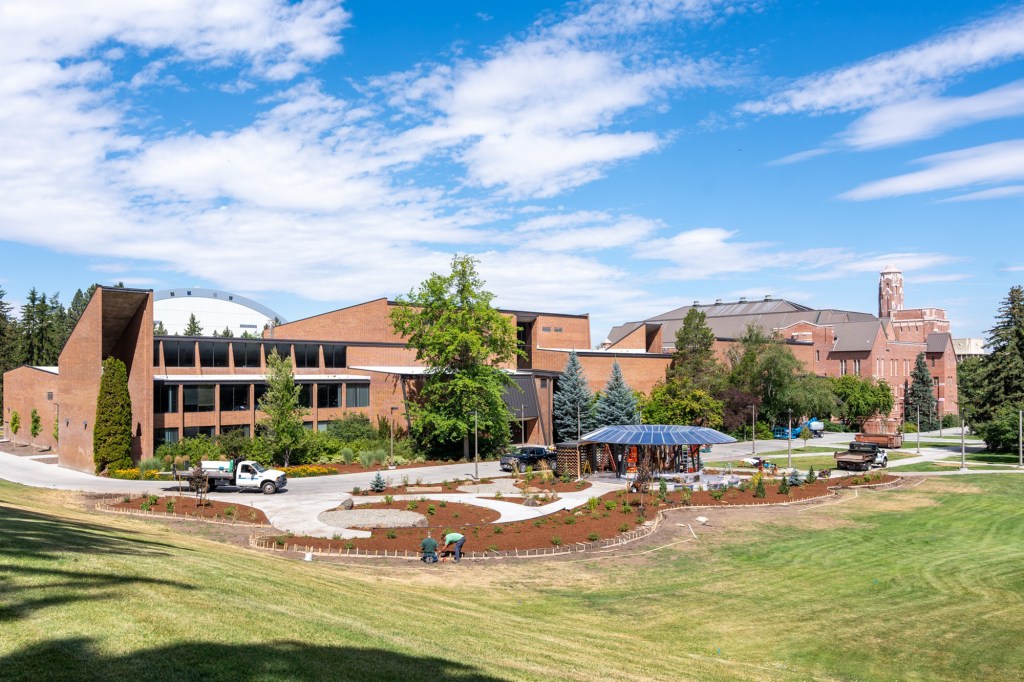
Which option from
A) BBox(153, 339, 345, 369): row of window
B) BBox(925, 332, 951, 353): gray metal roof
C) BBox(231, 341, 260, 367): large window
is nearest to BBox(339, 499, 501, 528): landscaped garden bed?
BBox(153, 339, 345, 369): row of window

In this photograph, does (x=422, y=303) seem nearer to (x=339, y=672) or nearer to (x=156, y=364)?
(x=156, y=364)

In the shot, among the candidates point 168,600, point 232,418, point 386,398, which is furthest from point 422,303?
point 168,600

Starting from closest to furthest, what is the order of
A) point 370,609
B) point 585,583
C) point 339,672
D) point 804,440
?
point 339,672 → point 370,609 → point 585,583 → point 804,440

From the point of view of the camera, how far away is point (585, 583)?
21703mm

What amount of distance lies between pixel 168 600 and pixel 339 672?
12.0 ft

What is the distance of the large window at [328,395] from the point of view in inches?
2255

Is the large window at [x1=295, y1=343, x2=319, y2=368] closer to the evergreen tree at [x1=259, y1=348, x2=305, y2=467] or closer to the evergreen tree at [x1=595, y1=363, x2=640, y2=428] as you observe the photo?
the evergreen tree at [x1=259, y1=348, x2=305, y2=467]

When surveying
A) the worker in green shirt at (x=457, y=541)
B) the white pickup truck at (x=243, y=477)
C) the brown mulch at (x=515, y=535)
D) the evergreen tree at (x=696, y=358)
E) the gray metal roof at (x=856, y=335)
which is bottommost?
the brown mulch at (x=515, y=535)

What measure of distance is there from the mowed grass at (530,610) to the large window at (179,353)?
27.7m

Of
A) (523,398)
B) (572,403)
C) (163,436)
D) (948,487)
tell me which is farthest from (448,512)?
(572,403)

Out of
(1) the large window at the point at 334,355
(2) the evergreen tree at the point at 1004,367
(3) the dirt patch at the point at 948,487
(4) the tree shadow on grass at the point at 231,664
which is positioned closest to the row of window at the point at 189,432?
(1) the large window at the point at 334,355

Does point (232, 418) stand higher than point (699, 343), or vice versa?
point (699, 343)

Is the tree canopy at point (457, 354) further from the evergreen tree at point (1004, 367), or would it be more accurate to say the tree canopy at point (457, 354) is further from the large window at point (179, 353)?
the evergreen tree at point (1004, 367)

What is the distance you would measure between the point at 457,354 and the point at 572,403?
14794 millimetres
